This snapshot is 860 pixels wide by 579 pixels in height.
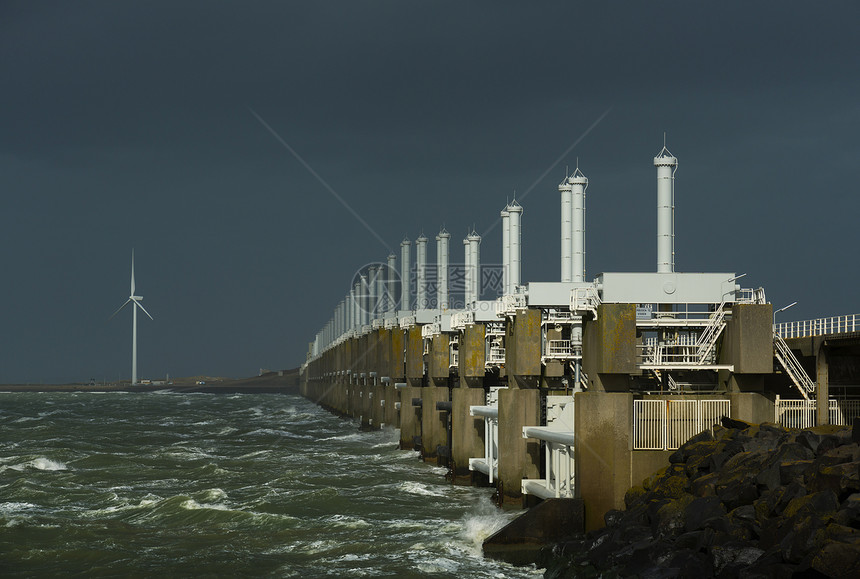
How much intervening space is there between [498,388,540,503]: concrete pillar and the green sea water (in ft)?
7.69

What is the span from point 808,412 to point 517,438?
1195cm

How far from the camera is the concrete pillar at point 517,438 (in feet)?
138

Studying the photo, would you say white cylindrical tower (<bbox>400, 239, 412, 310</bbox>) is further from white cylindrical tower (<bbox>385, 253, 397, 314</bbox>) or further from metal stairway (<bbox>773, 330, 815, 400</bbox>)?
metal stairway (<bbox>773, 330, 815, 400</bbox>)

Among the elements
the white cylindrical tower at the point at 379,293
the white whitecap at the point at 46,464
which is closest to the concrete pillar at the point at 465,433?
the white whitecap at the point at 46,464

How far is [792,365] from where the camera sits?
35500mm

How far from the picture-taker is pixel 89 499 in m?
46.8

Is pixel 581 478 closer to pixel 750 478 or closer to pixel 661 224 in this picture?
pixel 750 478

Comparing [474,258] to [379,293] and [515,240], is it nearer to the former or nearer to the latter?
[515,240]

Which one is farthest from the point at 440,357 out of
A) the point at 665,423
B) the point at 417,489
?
the point at 665,423

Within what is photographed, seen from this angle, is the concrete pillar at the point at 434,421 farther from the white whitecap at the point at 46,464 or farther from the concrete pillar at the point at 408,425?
the white whitecap at the point at 46,464

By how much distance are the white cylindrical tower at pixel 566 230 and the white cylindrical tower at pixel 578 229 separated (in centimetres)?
26

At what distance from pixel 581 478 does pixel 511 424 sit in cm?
1132

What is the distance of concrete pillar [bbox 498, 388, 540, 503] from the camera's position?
138 feet

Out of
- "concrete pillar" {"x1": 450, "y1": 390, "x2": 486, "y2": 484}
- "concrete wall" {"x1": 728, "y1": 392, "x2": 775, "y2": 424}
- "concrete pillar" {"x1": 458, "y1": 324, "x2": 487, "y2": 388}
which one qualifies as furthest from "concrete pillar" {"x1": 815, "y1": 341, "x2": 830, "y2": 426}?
"concrete pillar" {"x1": 458, "y1": 324, "x2": 487, "y2": 388}
